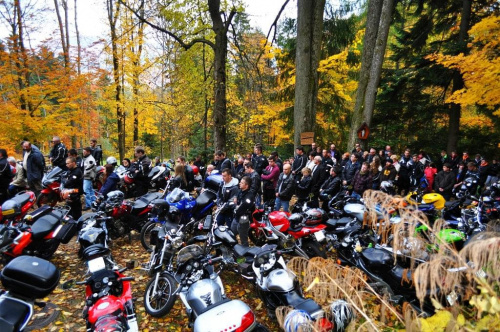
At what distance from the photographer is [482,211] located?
6.10 meters

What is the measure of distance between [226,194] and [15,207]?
13.9 ft

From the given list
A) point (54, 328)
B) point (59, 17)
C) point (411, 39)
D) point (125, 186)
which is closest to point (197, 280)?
point (54, 328)

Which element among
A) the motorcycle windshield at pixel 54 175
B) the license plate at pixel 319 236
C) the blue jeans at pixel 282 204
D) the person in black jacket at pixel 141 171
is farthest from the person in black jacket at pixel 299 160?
the motorcycle windshield at pixel 54 175

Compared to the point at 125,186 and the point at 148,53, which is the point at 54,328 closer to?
the point at 125,186

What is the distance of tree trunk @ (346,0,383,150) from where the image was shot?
10719 millimetres

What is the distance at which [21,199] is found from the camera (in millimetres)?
5688

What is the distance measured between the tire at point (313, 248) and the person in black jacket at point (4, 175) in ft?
27.6

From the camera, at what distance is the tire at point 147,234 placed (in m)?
6.13

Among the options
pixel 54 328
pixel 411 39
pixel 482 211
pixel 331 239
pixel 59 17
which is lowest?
pixel 54 328

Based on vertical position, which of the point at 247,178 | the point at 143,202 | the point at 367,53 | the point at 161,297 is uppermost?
the point at 367,53

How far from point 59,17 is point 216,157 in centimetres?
1708

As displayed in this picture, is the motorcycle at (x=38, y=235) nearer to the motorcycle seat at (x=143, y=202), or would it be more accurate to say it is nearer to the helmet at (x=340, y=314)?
the motorcycle seat at (x=143, y=202)

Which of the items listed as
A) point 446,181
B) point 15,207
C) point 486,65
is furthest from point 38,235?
point 486,65

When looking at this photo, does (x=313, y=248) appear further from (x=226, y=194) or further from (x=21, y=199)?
(x=21, y=199)
